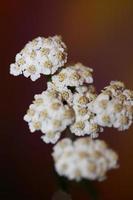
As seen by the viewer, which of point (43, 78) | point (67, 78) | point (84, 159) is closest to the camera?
point (84, 159)

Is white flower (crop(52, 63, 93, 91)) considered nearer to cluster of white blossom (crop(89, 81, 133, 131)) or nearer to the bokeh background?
cluster of white blossom (crop(89, 81, 133, 131))

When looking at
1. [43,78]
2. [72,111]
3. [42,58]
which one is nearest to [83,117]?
[72,111]

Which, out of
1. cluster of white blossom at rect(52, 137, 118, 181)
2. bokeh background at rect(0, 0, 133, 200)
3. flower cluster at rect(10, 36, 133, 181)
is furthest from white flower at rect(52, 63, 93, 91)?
bokeh background at rect(0, 0, 133, 200)

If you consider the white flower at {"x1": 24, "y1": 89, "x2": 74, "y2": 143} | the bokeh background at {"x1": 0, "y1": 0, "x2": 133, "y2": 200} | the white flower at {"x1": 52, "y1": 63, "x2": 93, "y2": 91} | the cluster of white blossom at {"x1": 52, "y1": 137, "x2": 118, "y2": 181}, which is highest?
the bokeh background at {"x1": 0, "y1": 0, "x2": 133, "y2": 200}

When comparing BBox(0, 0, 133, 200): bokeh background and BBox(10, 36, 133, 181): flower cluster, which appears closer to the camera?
BBox(10, 36, 133, 181): flower cluster

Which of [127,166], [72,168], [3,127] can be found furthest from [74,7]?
[72,168]

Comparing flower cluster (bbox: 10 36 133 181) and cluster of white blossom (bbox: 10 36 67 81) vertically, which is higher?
cluster of white blossom (bbox: 10 36 67 81)

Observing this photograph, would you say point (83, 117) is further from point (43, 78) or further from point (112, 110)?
point (43, 78)
